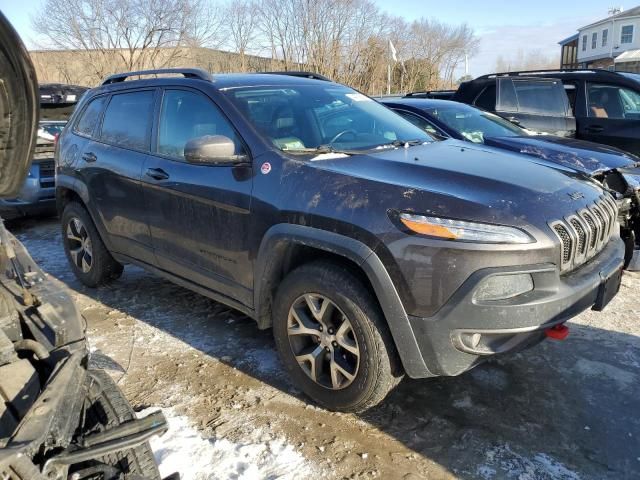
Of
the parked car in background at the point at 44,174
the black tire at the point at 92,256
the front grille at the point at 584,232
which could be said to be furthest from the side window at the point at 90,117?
the front grille at the point at 584,232

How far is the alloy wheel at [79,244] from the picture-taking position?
486cm

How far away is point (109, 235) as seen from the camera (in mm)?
4492

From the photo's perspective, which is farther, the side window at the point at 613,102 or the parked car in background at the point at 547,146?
the side window at the point at 613,102

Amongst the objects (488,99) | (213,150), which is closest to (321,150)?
(213,150)

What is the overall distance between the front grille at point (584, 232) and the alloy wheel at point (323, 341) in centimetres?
111

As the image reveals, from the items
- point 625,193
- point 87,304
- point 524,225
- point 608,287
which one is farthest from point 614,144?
point 87,304

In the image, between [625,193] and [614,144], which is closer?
[625,193]

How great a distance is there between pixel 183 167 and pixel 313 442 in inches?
76.5

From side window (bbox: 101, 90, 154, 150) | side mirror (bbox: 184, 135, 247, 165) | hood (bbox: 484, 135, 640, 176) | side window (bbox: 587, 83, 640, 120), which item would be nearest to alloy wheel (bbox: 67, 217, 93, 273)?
side window (bbox: 101, 90, 154, 150)

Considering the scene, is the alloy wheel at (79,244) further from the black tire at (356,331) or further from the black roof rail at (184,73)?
the black tire at (356,331)

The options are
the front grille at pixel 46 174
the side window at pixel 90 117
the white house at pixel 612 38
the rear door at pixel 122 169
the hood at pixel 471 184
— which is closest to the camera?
the hood at pixel 471 184

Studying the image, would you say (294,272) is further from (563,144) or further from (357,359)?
(563,144)

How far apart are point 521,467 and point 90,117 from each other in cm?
430

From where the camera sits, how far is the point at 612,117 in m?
7.34
